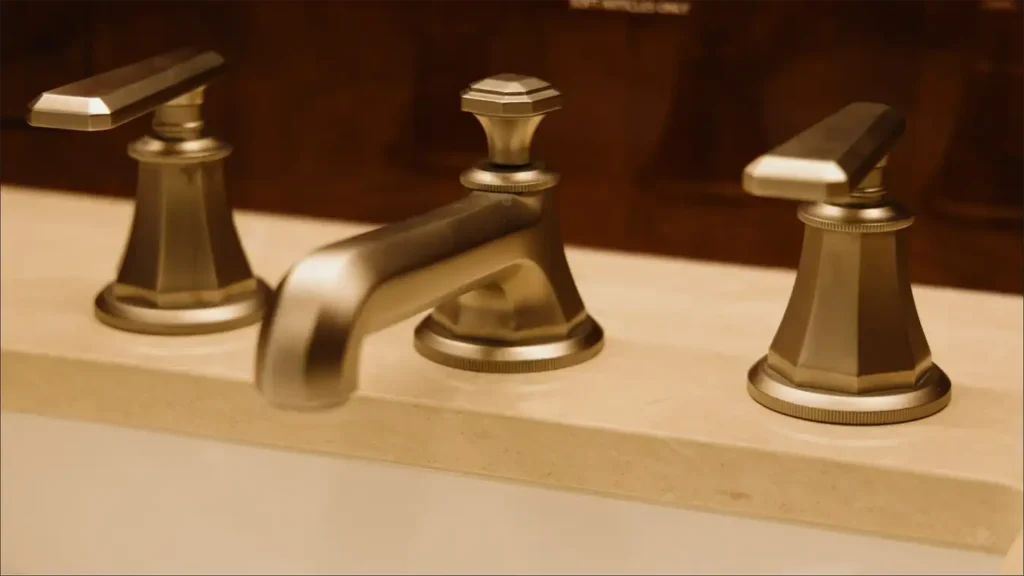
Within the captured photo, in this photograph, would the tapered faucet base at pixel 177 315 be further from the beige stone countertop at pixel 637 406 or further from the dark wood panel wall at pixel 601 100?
the dark wood panel wall at pixel 601 100

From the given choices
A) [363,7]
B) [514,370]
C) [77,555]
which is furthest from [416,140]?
[77,555]

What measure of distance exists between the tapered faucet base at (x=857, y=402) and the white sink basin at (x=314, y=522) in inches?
2.0

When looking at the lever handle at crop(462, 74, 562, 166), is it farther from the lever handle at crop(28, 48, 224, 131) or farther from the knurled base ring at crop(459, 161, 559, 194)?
the lever handle at crop(28, 48, 224, 131)

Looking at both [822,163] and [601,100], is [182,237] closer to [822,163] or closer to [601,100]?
[601,100]

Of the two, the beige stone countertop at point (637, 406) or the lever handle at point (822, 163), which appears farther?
the beige stone countertop at point (637, 406)

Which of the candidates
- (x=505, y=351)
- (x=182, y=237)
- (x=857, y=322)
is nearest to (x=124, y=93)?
(x=182, y=237)

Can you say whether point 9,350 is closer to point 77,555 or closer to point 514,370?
point 77,555

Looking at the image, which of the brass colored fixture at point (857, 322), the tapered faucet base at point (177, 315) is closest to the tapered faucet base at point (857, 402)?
the brass colored fixture at point (857, 322)

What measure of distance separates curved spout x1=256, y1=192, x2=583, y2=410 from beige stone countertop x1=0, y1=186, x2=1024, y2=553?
71 millimetres

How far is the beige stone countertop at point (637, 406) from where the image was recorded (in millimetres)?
491

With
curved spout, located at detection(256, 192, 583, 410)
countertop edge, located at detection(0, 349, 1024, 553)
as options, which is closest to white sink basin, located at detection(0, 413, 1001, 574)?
countertop edge, located at detection(0, 349, 1024, 553)

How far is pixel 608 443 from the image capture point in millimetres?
517

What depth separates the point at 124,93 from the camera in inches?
20.6

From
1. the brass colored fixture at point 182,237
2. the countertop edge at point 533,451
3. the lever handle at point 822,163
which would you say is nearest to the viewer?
the lever handle at point 822,163
